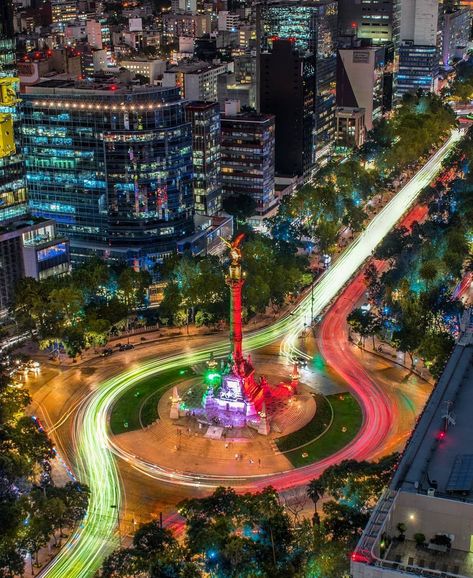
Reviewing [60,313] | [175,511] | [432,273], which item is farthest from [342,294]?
[175,511]

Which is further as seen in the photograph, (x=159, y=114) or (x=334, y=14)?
(x=334, y=14)

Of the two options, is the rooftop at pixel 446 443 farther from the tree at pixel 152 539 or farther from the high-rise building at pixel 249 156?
the high-rise building at pixel 249 156

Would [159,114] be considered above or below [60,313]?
above

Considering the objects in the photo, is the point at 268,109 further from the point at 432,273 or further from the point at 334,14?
the point at 432,273

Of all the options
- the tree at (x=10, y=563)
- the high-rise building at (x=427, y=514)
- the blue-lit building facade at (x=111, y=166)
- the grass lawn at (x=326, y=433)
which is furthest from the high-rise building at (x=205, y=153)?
the high-rise building at (x=427, y=514)

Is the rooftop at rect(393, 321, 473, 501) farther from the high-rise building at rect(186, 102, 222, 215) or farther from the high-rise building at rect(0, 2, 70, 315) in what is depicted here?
the high-rise building at rect(186, 102, 222, 215)

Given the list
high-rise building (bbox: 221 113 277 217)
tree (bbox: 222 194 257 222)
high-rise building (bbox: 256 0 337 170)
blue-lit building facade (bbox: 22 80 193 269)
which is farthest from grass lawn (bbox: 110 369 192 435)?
high-rise building (bbox: 256 0 337 170)
